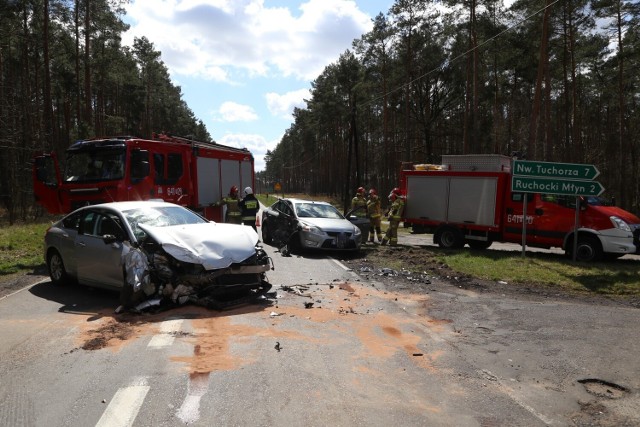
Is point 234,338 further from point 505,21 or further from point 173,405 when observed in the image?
point 505,21

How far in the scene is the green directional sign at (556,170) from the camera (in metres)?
11.8

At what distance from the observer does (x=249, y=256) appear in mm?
7316

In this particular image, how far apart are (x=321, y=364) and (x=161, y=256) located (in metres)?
3.14

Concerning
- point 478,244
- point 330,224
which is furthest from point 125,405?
point 478,244

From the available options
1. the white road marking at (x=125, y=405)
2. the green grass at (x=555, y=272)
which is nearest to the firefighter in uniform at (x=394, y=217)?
the green grass at (x=555, y=272)

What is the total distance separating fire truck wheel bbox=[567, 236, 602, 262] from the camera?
1252cm

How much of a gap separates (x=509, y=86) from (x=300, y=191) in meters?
89.3

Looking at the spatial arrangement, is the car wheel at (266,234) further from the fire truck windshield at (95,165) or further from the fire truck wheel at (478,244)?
the fire truck wheel at (478,244)

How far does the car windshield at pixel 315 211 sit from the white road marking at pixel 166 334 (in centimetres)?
789

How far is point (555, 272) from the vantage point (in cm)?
1082

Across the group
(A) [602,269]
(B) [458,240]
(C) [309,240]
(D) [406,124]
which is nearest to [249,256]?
(C) [309,240]

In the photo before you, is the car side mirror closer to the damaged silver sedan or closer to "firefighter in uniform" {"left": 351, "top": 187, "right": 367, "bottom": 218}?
the damaged silver sedan

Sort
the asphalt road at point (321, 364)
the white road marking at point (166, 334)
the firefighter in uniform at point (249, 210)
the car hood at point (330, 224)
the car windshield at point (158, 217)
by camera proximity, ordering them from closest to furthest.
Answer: the asphalt road at point (321, 364) < the white road marking at point (166, 334) < the car windshield at point (158, 217) < the car hood at point (330, 224) < the firefighter in uniform at point (249, 210)

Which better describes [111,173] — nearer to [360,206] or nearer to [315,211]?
[315,211]
